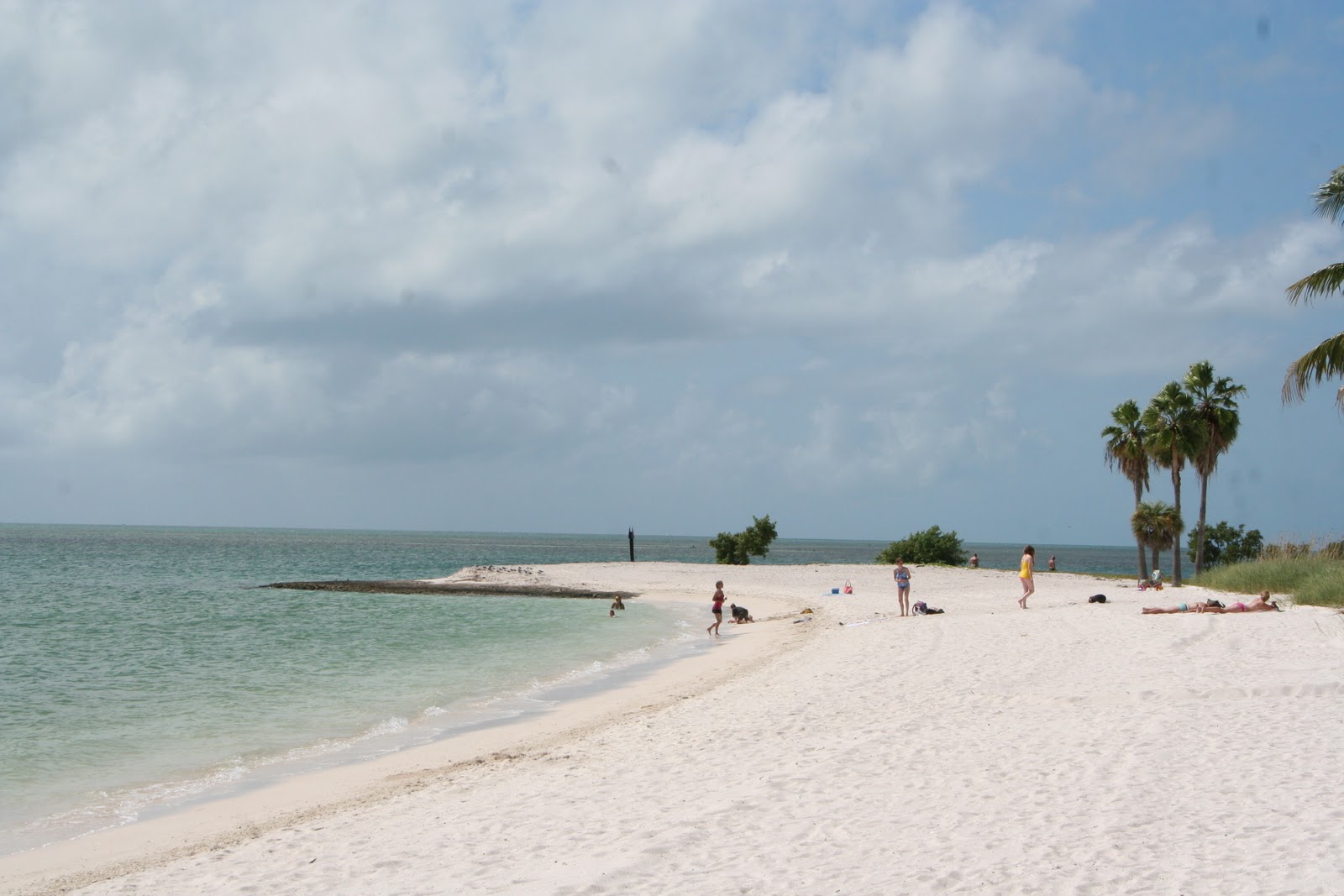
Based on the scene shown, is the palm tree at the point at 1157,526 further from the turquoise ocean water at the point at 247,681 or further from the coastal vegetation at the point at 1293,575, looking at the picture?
the turquoise ocean water at the point at 247,681

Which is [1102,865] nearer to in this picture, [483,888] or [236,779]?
[483,888]

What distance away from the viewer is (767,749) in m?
9.53

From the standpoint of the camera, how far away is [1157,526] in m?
35.8

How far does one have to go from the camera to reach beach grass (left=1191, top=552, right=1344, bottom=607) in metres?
20.6

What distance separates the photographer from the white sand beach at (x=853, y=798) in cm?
604

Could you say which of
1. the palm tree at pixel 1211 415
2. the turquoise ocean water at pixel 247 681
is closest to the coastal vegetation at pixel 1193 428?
the palm tree at pixel 1211 415

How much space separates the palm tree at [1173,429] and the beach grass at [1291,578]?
4533 millimetres

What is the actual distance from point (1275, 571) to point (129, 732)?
84.7 feet

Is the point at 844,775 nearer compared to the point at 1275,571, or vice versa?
the point at 844,775

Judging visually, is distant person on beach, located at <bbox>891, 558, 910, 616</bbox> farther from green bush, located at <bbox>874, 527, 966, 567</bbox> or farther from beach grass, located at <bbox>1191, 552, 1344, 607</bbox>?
green bush, located at <bbox>874, 527, 966, 567</bbox>

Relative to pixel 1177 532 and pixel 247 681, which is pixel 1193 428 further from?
pixel 247 681

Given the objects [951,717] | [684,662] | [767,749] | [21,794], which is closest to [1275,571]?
[684,662]

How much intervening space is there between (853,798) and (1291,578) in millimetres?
21410

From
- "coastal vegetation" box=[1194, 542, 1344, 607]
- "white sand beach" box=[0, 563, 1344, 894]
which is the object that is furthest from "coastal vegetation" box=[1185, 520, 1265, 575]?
"white sand beach" box=[0, 563, 1344, 894]
